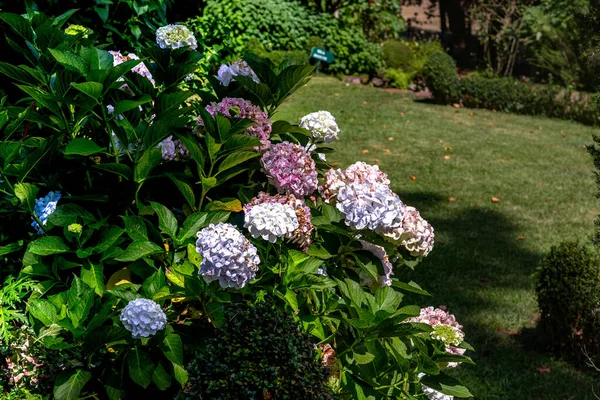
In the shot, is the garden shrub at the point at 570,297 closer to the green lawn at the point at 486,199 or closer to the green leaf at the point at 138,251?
the green lawn at the point at 486,199

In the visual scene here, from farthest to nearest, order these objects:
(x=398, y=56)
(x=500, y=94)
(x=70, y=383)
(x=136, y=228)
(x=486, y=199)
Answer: (x=398, y=56), (x=500, y=94), (x=486, y=199), (x=136, y=228), (x=70, y=383)

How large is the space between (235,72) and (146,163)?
592 mm

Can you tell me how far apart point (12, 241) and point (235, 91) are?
106cm

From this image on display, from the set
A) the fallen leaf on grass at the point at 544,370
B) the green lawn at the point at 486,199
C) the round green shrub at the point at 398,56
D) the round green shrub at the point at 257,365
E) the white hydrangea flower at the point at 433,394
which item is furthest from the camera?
the round green shrub at the point at 398,56

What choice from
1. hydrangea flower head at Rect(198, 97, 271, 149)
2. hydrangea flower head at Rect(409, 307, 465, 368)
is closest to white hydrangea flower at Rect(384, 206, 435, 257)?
hydrangea flower head at Rect(409, 307, 465, 368)

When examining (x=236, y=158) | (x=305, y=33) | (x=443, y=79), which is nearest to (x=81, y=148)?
(x=236, y=158)

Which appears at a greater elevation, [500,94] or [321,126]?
[321,126]

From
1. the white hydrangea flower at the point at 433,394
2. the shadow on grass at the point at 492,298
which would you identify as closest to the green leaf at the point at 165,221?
the white hydrangea flower at the point at 433,394

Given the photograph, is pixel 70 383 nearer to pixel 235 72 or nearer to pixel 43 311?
pixel 43 311

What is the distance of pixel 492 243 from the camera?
686cm

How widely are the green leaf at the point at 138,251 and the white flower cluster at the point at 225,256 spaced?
1.08 ft

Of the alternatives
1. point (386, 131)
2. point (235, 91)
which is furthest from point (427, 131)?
point (235, 91)

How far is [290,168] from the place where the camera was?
259cm

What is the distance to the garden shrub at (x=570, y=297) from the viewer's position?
452 cm
